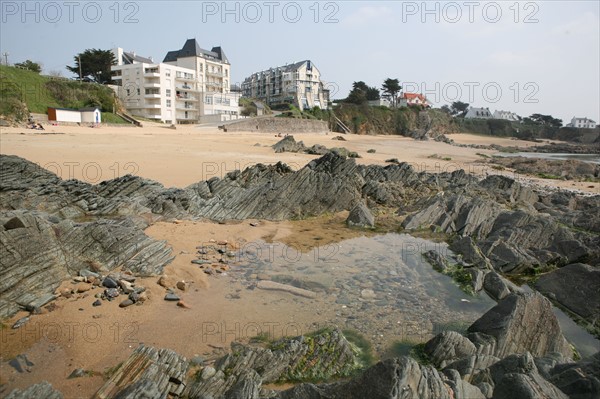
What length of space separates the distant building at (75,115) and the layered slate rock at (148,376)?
4554 cm

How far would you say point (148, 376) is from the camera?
4.56 metres

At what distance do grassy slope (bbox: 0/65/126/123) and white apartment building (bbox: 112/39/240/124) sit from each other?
7467 mm

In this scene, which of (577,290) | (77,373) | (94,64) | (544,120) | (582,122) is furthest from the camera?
(582,122)

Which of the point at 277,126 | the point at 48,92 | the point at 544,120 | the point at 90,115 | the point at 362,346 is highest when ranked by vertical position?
the point at 544,120

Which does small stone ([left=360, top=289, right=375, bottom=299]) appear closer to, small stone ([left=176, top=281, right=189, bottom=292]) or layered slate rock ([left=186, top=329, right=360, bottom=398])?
layered slate rock ([left=186, top=329, right=360, bottom=398])

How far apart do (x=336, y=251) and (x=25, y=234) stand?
671 centimetres

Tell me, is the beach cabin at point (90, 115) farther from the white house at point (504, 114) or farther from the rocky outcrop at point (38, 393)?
the white house at point (504, 114)

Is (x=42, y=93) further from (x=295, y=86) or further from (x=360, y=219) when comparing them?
(x=295, y=86)

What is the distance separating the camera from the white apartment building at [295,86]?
99125 millimetres

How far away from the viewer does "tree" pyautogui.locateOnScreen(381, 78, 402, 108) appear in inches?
4525

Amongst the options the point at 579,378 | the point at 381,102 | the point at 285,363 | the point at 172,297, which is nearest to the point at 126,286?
the point at 172,297

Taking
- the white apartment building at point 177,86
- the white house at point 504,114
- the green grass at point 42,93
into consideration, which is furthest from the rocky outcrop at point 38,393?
the white house at point 504,114

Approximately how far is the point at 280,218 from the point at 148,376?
27.2 feet

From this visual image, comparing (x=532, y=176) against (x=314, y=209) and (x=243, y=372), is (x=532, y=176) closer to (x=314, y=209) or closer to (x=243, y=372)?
(x=314, y=209)
